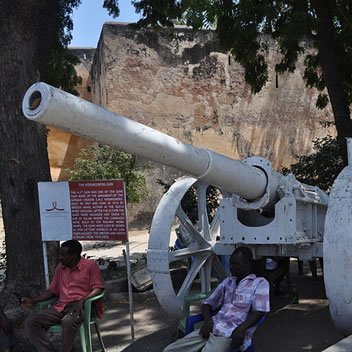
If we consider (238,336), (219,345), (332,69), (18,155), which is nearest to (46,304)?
(219,345)

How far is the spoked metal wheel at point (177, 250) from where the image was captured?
501cm

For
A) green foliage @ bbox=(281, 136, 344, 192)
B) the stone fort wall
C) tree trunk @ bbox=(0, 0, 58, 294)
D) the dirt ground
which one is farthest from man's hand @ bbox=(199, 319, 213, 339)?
the stone fort wall

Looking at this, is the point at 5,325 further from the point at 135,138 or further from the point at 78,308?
the point at 135,138

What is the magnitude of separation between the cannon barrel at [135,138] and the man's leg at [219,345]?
118 cm

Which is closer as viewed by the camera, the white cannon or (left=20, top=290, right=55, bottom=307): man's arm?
the white cannon

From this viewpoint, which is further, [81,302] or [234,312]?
[81,302]

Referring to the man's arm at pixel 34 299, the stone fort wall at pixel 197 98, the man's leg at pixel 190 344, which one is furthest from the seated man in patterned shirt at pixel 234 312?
the stone fort wall at pixel 197 98

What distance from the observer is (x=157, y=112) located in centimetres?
1661

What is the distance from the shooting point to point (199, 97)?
1700 centimetres

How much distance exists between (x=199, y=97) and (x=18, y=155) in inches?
452

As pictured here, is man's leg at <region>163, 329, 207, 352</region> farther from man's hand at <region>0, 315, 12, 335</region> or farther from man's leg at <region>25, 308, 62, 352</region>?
man's hand at <region>0, 315, 12, 335</region>

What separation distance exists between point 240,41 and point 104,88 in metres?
7.71

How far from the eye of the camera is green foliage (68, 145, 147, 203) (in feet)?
45.8

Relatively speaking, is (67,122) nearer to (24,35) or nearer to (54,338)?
(54,338)
